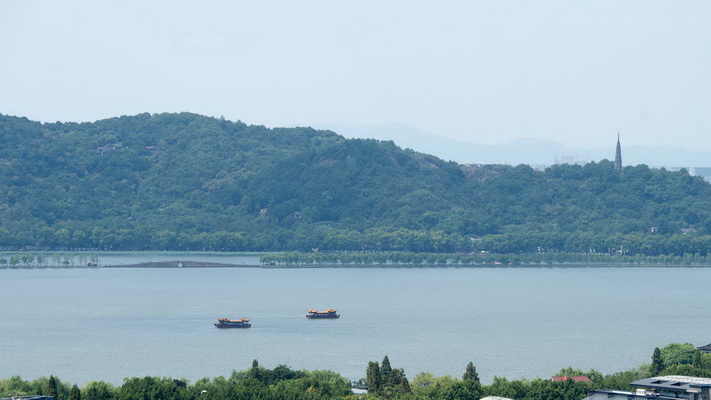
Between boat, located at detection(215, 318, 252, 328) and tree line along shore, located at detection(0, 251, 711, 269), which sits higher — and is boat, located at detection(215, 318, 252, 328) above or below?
below

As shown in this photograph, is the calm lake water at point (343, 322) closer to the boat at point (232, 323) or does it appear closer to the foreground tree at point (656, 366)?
the boat at point (232, 323)

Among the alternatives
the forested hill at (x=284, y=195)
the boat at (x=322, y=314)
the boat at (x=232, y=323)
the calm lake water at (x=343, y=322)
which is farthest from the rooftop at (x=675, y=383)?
the forested hill at (x=284, y=195)

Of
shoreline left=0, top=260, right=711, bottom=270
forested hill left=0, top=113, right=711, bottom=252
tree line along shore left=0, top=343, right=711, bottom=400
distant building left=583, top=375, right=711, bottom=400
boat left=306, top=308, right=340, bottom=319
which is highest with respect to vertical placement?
forested hill left=0, top=113, right=711, bottom=252

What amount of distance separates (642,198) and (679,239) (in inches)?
1001

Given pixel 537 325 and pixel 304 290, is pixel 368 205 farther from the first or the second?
pixel 537 325

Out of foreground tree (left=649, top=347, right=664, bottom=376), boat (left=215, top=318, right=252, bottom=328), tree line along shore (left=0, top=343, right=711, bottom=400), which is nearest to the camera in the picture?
tree line along shore (left=0, top=343, right=711, bottom=400)

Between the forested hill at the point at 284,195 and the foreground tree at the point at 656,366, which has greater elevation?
the forested hill at the point at 284,195

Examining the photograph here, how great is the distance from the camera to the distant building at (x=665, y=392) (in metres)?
34.5

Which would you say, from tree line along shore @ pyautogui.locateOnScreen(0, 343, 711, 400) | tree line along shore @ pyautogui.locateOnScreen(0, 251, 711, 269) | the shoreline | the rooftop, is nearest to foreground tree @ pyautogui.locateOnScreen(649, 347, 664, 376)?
tree line along shore @ pyautogui.locateOnScreen(0, 343, 711, 400)

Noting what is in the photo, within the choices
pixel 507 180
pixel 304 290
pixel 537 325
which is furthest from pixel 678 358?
pixel 507 180

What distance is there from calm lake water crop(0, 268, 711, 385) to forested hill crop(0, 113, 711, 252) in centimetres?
2639

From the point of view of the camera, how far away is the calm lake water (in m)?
56.1

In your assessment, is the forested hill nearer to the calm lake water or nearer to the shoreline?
the shoreline

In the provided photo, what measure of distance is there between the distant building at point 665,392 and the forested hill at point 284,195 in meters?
105
